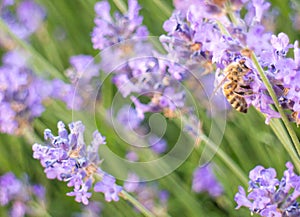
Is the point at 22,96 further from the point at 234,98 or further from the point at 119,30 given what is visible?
the point at 234,98

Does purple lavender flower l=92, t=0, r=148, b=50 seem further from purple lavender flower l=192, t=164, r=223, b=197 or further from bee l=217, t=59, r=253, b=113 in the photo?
purple lavender flower l=192, t=164, r=223, b=197

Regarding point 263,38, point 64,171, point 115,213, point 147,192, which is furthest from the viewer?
point 115,213

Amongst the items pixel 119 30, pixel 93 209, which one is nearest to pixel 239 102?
pixel 119 30

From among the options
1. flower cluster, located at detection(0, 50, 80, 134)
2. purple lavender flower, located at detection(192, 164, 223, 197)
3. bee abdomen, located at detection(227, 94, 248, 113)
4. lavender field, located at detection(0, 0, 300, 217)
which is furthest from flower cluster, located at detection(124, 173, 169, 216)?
bee abdomen, located at detection(227, 94, 248, 113)

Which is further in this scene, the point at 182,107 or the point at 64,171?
the point at 182,107

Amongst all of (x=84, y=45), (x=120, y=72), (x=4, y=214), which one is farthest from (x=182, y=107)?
(x=84, y=45)

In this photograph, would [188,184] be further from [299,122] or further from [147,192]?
[299,122]

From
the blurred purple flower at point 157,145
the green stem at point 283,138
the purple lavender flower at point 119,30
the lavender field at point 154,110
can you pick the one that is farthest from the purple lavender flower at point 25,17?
the green stem at point 283,138
